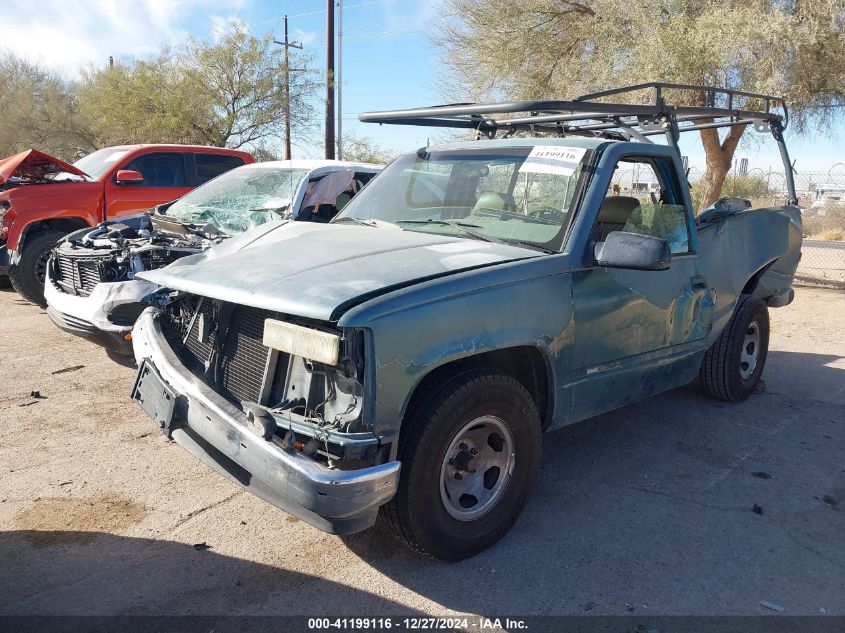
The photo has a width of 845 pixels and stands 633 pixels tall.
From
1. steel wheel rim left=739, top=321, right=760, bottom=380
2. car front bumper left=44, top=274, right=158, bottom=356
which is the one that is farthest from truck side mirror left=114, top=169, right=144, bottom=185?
steel wheel rim left=739, top=321, right=760, bottom=380

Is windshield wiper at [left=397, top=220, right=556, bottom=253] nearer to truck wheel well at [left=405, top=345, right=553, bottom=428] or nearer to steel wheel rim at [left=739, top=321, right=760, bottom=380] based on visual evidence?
truck wheel well at [left=405, top=345, right=553, bottom=428]

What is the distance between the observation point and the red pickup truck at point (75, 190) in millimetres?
8164

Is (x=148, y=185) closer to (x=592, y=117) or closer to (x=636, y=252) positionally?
(x=592, y=117)

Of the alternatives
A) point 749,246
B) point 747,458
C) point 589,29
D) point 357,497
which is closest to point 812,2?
point 589,29

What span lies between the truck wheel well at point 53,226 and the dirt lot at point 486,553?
3.48 metres

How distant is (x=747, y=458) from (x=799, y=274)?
31.0 feet

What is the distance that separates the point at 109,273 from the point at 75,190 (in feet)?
11.5

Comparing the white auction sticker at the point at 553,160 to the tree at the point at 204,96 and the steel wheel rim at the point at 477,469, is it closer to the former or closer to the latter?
the steel wheel rim at the point at 477,469

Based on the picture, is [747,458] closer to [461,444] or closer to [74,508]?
[461,444]

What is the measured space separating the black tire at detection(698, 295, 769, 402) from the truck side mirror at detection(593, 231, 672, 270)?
7.38 ft

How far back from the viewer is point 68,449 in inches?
176

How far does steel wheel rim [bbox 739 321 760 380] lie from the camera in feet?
19.0

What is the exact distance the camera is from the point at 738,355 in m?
5.52

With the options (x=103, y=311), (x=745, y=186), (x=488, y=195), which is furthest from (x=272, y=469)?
(x=745, y=186)
